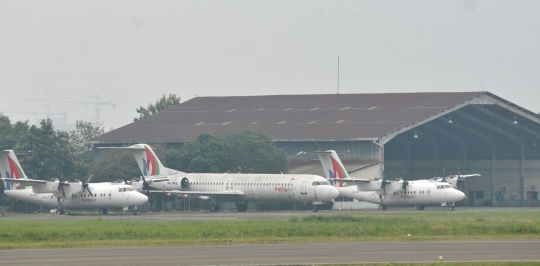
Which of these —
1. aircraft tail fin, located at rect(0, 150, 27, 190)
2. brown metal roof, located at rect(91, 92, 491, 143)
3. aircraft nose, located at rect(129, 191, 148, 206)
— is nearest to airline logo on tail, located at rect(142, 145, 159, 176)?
aircraft nose, located at rect(129, 191, 148, 206)

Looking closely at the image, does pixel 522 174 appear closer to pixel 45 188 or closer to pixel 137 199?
pixel 137 199

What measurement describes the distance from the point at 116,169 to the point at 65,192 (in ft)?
56.0

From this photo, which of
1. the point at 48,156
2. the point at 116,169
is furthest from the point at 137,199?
the point at 48,156

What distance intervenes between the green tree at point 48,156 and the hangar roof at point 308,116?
9761 mm

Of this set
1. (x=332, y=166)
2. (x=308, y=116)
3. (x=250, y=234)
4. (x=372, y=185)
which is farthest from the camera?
(x=308, y=116)

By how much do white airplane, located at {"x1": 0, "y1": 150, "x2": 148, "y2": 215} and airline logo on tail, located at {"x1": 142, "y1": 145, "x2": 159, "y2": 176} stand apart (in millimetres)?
8120

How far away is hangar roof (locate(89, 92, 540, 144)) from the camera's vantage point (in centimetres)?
8231

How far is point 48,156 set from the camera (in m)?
80.5

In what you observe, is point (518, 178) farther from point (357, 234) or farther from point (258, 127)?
point (357, 234)

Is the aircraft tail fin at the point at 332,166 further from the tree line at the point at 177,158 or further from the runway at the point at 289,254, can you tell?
the runway at the point at 289,254

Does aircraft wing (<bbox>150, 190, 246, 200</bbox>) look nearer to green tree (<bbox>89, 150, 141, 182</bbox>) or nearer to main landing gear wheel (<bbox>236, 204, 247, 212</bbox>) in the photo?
main landing gear wheel (<bbox>236, 204, 247, 212</bbox>)

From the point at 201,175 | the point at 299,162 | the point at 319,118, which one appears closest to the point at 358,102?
the point at 319,118

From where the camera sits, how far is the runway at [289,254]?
27.0 meters

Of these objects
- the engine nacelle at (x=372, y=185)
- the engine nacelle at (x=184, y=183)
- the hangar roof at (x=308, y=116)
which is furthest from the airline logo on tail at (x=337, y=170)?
the engine nacelle at (x=184, y=183)
